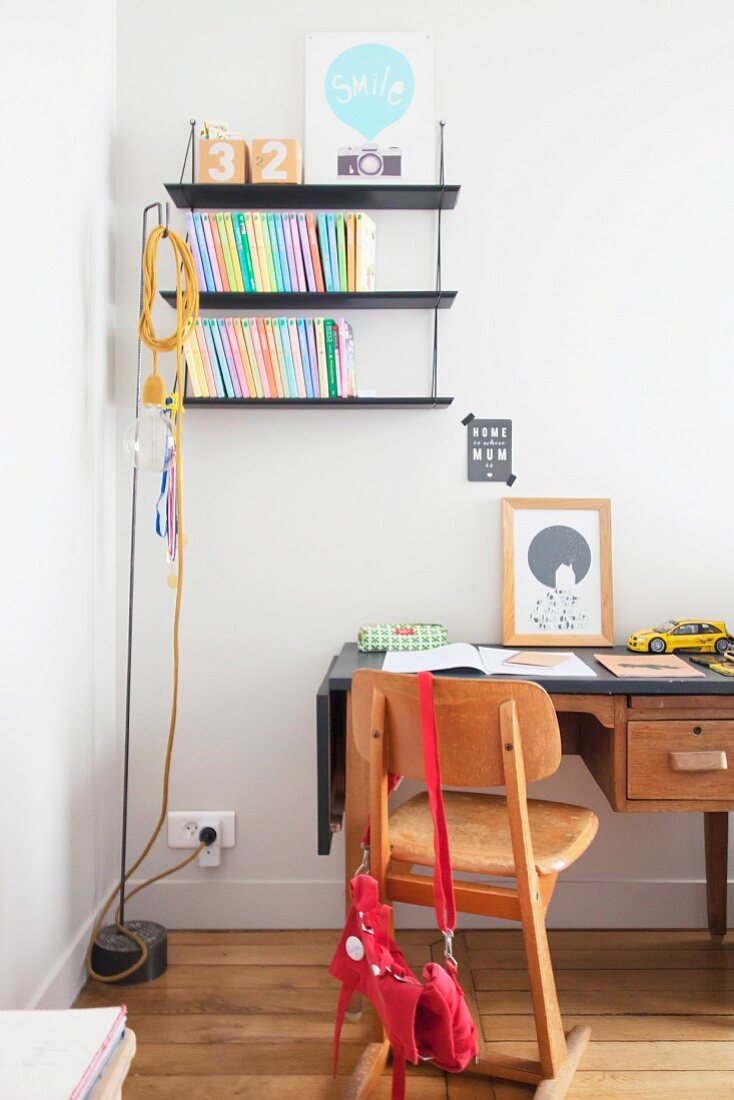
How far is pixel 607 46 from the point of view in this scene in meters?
2.42

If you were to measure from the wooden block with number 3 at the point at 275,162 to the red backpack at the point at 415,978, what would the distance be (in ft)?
4.75

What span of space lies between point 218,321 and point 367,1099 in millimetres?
1845

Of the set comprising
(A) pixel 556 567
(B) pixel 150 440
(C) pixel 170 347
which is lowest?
(A) pixel 556 567

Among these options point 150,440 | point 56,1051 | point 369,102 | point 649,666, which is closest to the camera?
point 56,1051

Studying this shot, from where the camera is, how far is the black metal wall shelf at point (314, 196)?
7.49 feet

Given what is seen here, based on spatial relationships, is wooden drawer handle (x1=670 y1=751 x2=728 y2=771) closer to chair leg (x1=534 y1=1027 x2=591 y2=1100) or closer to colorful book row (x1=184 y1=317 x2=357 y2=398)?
chair leg (x1=534 y1=1027 x2=591 y2=1100)

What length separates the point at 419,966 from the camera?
2215mm

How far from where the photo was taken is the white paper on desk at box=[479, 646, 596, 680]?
1.98 metres

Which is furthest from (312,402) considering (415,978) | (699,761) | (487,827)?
(415,978)

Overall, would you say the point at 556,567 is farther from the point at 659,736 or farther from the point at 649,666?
the point at 659,736

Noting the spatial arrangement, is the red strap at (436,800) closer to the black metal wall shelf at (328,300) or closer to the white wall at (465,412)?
the white wall at (465,412)

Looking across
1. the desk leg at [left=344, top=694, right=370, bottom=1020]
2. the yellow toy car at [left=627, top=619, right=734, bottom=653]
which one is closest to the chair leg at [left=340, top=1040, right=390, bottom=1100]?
the desk leg at [left=344, top=694, right=370, bottom=1020]

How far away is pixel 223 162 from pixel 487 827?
180cm

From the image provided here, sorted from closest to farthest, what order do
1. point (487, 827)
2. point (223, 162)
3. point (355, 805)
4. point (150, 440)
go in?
point (487, 827), point (355, 805), point (150, 440), point (223, 162)
